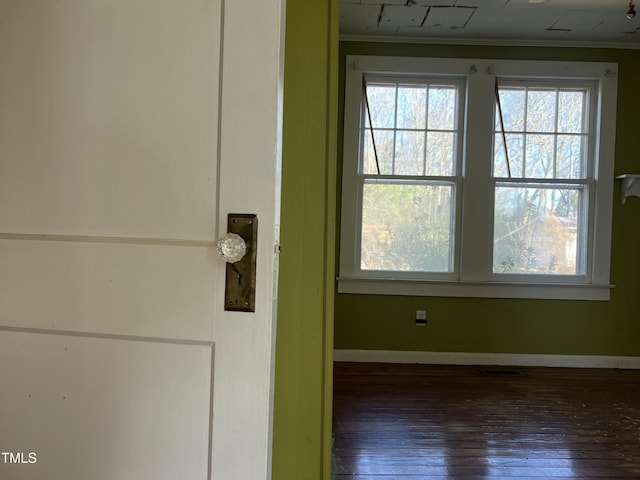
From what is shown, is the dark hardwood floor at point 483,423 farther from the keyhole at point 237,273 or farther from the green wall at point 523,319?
the keyhole at point 237,273

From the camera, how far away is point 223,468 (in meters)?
0.71

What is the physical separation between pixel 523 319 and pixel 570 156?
139cm

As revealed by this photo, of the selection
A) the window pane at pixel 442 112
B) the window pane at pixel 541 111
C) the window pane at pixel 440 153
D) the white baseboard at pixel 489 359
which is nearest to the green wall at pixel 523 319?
the white baseboard at pixel 489 359

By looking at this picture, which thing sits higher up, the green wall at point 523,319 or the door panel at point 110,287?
the door panel at point 110,287

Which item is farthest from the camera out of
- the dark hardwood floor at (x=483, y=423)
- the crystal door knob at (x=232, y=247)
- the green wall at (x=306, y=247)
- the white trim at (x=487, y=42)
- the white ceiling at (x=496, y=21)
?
the white trim at (x=487, y=42)

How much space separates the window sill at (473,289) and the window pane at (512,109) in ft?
4.18

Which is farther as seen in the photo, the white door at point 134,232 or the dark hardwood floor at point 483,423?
the dark hardwood floor at point 483,423

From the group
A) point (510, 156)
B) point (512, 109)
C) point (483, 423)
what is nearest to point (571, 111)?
point (512, 109)

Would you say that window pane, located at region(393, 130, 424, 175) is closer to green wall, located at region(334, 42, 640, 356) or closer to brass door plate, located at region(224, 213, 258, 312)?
green wall, located at region(334, 42, 640, 356)

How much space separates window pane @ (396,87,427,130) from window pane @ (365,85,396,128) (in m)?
0.06

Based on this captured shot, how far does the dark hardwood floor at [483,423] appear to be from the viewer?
1752mm

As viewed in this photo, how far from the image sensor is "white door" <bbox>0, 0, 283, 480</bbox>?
0.71 metres

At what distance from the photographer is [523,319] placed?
120 inches

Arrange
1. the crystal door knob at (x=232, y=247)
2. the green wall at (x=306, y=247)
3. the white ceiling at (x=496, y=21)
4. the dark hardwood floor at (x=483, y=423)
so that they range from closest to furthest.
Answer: the crystal door knob at (x=232, y=247)
the green wall at (x=306, y=247)
the dark hardwood floor at (x=483, y=423)
the white ceiling at (x=496, y=21)
